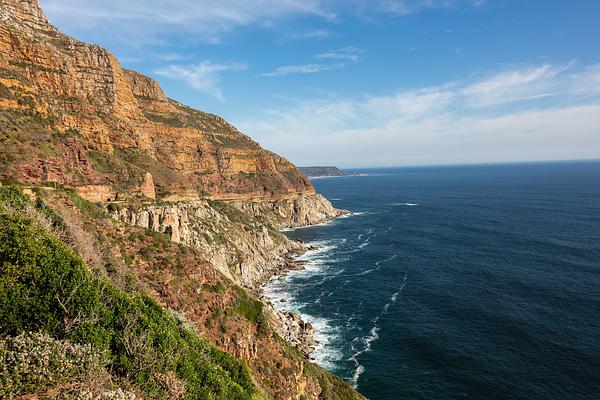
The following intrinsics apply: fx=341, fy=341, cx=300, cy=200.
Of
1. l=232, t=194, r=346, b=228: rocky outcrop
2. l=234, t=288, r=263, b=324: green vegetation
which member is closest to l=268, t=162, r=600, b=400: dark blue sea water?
l=234, t=288, r=263, b=324: green vegetation

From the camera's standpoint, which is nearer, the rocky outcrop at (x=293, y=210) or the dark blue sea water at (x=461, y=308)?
the dark blue sea water at (x=461, y=308)

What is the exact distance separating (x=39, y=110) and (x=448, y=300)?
80.9 metres

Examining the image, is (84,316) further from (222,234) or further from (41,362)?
(222,234)

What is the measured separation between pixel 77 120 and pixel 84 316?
59.4m

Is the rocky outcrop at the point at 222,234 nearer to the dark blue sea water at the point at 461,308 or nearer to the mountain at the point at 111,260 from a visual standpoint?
the mountain at the point at 111,260

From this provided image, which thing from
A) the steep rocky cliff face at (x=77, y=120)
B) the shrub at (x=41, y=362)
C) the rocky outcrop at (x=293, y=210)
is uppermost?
the steep rocky cliff face at (x=77, y=120)

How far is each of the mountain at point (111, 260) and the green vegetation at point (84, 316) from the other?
73 millimetres

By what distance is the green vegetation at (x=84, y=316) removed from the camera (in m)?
17.0

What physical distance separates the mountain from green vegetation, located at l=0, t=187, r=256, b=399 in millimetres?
73

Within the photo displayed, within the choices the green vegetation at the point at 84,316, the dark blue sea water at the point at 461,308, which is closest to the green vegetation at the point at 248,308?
the green vegetation at the point at 84,316

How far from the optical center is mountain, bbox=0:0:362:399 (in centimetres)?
1700

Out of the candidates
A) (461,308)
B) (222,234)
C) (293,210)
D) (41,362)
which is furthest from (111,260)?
(293,210)

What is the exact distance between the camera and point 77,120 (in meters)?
64.2

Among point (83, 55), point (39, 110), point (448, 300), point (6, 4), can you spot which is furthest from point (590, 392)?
point (6, 4)
